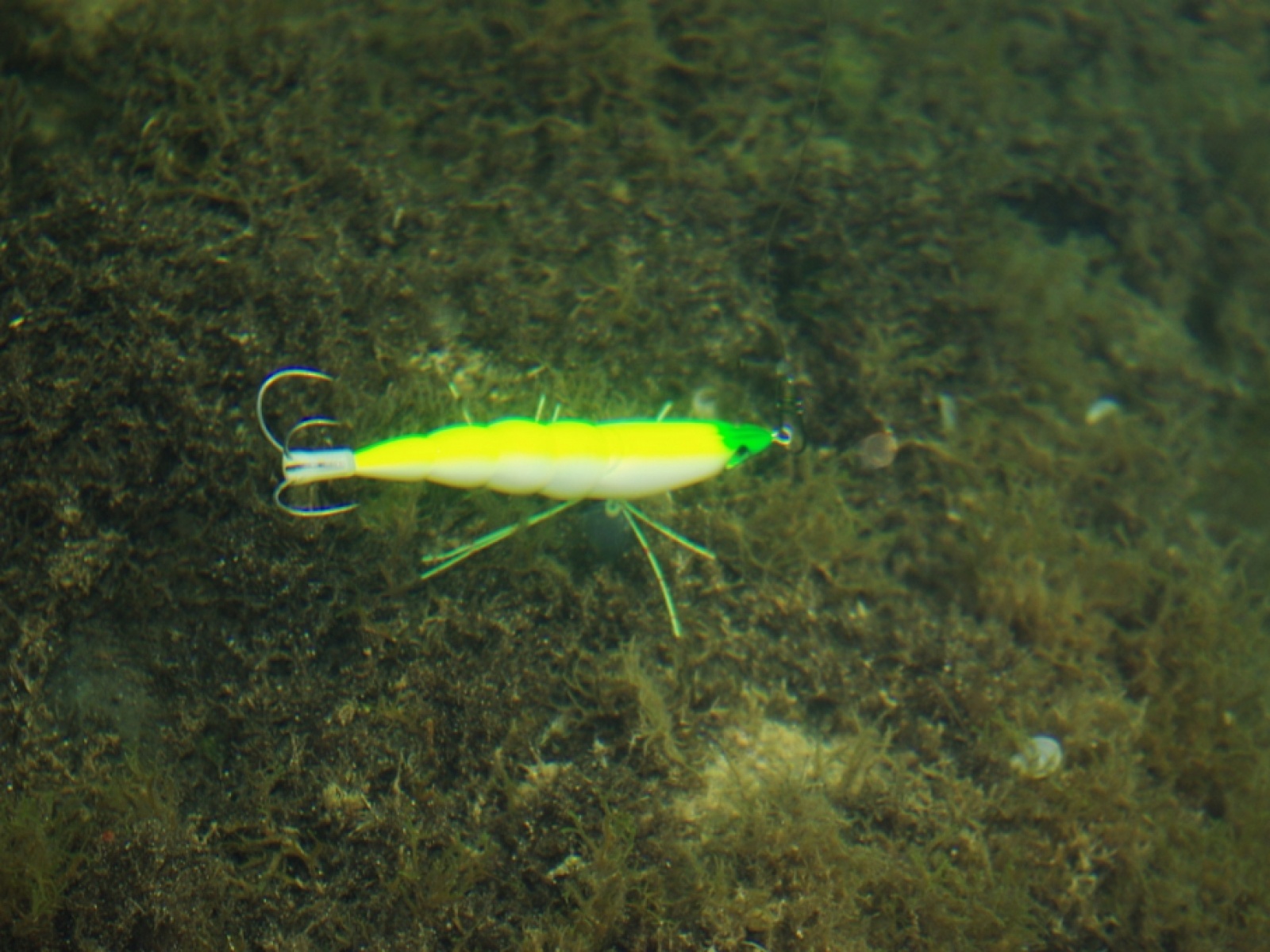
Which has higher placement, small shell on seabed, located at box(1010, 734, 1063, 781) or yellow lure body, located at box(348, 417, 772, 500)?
yellow lure body, located at box(348, 417, 772, 500)

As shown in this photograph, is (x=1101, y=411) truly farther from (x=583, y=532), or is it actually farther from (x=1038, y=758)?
(x=583, y=532)

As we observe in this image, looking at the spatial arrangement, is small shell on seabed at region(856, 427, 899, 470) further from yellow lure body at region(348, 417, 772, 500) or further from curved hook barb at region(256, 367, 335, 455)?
curved hook barb at region(256, 367, 335, 455)

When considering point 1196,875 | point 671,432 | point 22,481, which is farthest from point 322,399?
point 1196,875

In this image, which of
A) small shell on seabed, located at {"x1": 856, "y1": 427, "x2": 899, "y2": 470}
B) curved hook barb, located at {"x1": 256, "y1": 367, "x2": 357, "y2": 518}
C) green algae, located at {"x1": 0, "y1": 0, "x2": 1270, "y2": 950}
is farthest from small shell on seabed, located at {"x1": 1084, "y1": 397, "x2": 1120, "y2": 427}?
curved hook barb, located at {"x1": 256, "y1": 367, "x2": 357, "y2": 518}

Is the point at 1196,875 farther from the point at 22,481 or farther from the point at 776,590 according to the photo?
the point at 22,481

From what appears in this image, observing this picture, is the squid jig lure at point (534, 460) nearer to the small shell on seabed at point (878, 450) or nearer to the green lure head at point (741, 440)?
the green lure head at point (741, 440)

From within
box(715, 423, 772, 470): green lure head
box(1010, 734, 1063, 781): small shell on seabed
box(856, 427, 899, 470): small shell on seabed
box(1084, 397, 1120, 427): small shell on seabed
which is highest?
box(715, 423, 772, 470): green lure head
